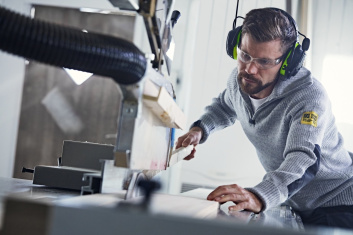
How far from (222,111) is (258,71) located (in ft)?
0.97

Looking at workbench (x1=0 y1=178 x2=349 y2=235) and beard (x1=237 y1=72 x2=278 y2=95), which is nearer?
workbench (x1=0 y1=178 x2=349 y2=235)

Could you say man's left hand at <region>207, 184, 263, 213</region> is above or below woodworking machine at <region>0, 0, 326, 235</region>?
below

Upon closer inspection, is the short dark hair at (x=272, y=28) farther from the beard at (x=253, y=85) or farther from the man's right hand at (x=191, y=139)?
the man's right hand at (x=191, y=139)

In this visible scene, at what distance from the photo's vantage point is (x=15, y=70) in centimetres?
398

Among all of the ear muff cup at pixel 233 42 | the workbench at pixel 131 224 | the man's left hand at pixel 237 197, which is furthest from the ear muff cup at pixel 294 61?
the workbench at pixel 131 224

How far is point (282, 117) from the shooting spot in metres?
1.97

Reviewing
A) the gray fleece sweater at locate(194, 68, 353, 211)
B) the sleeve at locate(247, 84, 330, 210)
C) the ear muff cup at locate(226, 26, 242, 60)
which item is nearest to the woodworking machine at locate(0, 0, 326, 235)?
the sleeve at locate(247, 84, 330, 210)

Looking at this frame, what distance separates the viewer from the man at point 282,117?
1.83 m

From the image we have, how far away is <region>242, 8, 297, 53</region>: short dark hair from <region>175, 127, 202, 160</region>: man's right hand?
19.2 inches

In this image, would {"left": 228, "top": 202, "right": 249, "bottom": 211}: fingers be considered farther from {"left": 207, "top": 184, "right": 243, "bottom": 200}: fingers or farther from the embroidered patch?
the embroidered patch

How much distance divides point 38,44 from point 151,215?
0.38 m

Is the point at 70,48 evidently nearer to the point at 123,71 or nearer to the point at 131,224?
the point at 123,71

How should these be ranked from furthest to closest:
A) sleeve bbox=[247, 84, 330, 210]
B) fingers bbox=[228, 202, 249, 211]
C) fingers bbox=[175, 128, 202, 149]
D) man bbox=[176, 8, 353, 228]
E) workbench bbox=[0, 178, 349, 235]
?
1. fingers bbox=[175, 128, 202, 149]
2. man bbox=[176, 8, 353, 228]
3. sleeve bbox=[247, 84, 330, 210]
4. fingers bbox=[228, 202, 249, 211]
5. workbench bbox=[0, 178, 349, 235]

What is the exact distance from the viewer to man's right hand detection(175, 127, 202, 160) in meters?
2.00
